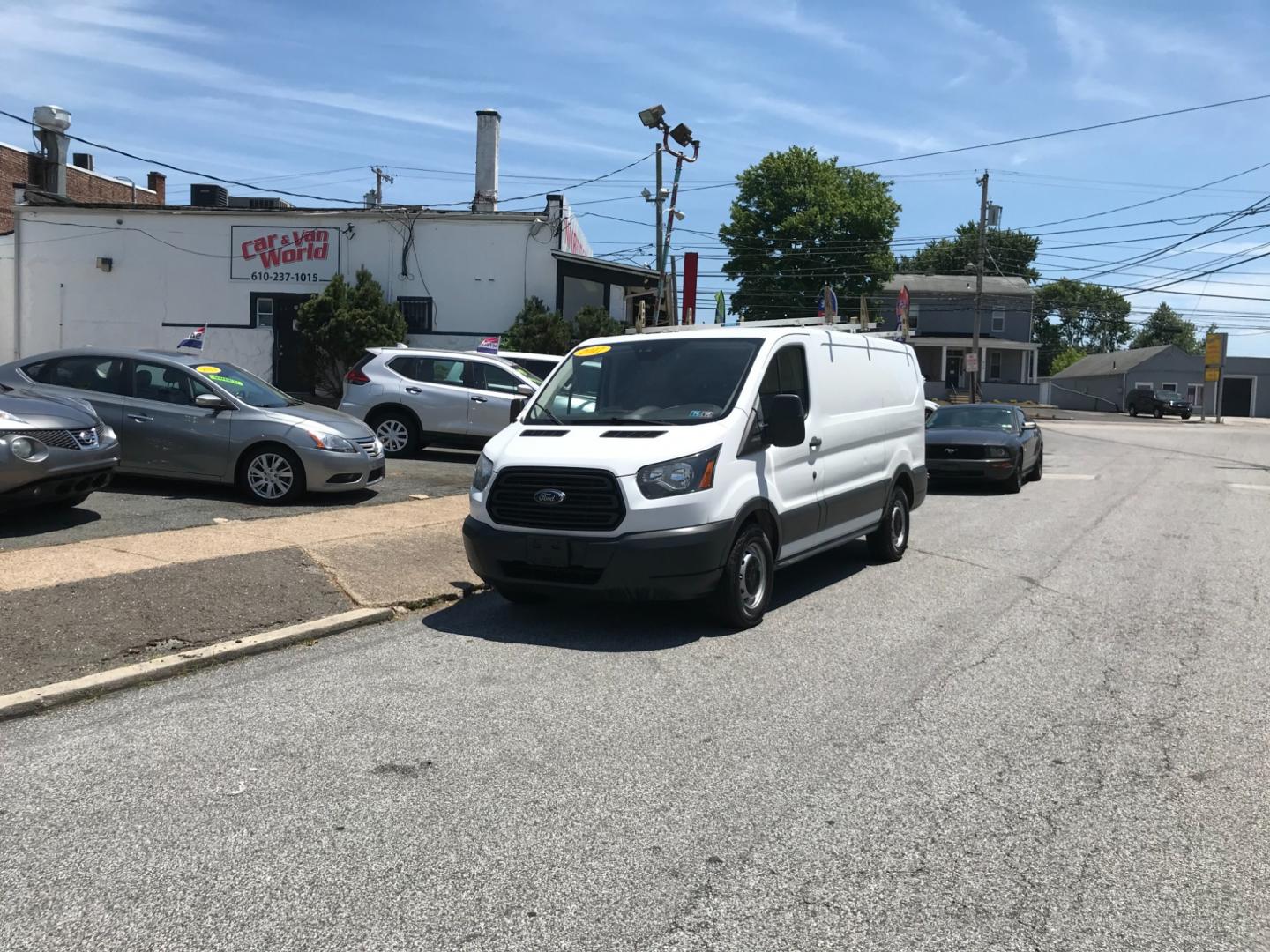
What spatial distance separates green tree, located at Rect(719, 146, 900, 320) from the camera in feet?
196

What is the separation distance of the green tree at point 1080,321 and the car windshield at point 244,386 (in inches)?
3776

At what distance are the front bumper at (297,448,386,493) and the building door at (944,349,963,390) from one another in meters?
57.8

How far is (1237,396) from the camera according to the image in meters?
71.4

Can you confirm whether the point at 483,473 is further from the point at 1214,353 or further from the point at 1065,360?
the point at 1065,360

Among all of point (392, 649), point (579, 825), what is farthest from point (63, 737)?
point (579, 825)

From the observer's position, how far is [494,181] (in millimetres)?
31125

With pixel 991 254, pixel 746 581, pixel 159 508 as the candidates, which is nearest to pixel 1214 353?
pixel 991 254

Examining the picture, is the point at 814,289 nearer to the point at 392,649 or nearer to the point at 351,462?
the point at 351,462

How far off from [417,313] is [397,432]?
11670mm

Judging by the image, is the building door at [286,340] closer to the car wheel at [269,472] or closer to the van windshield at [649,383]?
the car wheel at [269,472]

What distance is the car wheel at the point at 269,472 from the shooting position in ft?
36.4

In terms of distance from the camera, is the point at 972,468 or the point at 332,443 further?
the point at 972,468

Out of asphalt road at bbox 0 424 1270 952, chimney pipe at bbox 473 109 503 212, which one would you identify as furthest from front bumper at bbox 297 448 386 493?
chimney pipe at bbox 473 109 503 212

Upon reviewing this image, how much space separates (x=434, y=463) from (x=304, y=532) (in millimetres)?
6387
